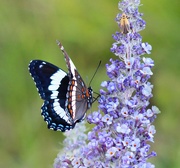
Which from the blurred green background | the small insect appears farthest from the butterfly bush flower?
the blurred green background

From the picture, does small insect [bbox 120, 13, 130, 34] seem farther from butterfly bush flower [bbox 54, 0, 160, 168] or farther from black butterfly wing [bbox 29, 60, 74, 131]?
black butterfly wing [bbox 29, 60, 74, 131]

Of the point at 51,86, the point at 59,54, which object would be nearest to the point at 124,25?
the point at 51,86

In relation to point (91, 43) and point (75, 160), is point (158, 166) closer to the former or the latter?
point (91, 43)

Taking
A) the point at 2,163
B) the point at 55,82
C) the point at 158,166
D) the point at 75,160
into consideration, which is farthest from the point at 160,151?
the point at 75,160

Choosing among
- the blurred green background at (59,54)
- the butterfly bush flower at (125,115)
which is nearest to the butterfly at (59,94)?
the butterfly bush flower at (125,115)

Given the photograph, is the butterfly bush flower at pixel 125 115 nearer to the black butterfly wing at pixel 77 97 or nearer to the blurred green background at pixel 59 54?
the black butterfly wing at pixel 77 97

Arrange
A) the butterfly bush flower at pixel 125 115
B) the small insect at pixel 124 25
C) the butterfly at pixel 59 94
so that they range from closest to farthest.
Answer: the butterfly bush flower at pixel 125 115, the small insect at pixel 124 25, the butterfly at pixel 59 94

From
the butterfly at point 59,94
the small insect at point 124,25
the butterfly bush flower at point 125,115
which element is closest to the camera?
the butterfly bush flower at point 125,115
